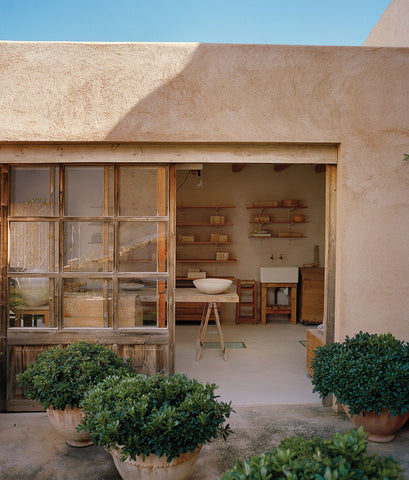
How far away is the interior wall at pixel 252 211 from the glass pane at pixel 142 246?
170 inches

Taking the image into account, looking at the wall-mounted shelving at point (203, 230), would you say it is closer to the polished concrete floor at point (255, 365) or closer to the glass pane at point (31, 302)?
the polished concrete floor at point (255, 365)

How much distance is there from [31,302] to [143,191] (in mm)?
1403

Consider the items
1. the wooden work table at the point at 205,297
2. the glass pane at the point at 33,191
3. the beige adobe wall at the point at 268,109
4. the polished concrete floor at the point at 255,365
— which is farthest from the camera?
the wooden work table at the point at 205,297

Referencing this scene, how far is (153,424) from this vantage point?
7.17 feet

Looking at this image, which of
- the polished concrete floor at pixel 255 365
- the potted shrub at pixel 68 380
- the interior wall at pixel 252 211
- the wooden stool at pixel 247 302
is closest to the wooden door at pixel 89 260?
the potted shrub at pixel 68 380

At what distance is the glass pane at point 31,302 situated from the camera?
366cm

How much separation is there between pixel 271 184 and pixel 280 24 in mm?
3104

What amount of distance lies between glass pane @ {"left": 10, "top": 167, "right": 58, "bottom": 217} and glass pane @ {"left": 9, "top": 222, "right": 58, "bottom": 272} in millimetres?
115

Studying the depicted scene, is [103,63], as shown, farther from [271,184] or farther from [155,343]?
[271,184]

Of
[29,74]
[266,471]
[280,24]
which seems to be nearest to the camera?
[266,471]

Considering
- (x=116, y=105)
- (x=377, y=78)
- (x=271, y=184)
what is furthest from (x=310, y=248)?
(x=116, y=105)

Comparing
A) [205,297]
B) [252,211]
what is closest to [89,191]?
[205,297]

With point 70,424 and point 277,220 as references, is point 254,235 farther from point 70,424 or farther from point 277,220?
point 70,424

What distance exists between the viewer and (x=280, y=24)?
8031mm
